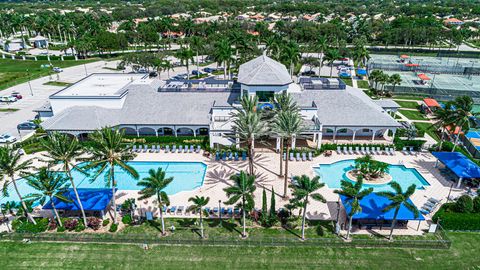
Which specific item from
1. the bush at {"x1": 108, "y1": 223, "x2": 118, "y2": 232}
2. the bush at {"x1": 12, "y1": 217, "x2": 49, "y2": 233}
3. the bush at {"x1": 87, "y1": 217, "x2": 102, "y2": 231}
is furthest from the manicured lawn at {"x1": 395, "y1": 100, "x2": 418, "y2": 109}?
the bush at {"x1": 12, "y1": 217, "x2": 49, "y2": 233}

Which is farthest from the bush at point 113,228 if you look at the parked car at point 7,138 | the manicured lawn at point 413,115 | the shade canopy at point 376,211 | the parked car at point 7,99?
the parked car at point 7,99

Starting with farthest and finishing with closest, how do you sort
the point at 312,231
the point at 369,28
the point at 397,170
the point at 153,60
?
the point at 369,28 < the point at 153,60 < the point at 397,170 < the point at 312,231

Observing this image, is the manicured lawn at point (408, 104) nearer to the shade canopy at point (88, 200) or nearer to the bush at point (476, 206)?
the bush at point (476, 206)

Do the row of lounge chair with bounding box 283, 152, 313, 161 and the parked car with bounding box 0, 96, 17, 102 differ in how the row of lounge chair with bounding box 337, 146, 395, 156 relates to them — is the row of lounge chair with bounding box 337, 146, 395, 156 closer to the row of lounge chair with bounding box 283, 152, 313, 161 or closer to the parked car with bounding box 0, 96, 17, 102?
the row of lounge chair with bounding box 283, 152, 313, 161

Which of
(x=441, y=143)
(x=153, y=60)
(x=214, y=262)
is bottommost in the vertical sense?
(x=214, y=262)

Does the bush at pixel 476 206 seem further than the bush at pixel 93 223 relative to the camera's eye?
Yes

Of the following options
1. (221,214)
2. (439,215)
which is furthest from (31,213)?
(439,215)

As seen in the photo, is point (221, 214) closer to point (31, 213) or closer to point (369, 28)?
point (31, 213)
